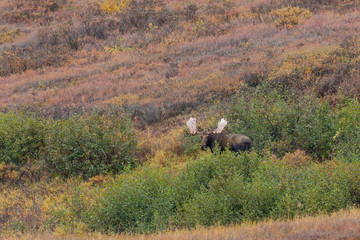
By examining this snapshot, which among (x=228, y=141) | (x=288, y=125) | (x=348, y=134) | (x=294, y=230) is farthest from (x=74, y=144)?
(x=294, y=230)

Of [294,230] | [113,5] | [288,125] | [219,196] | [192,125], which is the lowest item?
[288,125]

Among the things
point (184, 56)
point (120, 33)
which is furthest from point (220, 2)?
point (184, 56)

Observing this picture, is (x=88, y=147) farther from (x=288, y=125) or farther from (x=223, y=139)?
(x=288, y=125)

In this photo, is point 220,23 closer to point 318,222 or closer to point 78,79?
point 78,79

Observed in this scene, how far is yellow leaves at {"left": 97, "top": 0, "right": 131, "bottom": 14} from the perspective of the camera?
3481cm

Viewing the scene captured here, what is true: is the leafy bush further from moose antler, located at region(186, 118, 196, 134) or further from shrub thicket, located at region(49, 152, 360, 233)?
shrub thicket, located at region(49, 152, 360, 233)

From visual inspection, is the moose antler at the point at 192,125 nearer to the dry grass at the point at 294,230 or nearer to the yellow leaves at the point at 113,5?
the dry grass at the point at 294,230

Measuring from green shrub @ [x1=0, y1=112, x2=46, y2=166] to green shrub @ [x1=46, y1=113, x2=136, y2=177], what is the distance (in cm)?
100

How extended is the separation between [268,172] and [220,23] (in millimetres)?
21235

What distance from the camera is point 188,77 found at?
1958 cm

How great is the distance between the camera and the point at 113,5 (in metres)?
35.5

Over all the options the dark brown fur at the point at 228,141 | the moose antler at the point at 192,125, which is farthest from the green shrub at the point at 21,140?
the dark brown fur at the point at 228,141

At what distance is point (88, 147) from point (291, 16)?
17.5m

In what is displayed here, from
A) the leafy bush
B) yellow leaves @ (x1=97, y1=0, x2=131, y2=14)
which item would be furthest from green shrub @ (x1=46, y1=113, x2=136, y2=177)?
yellow leaves @ (x1=97, y1=0, x2=131, y2=14)
